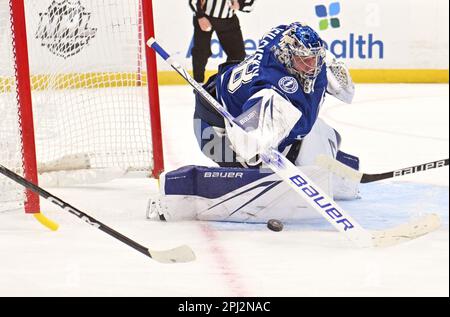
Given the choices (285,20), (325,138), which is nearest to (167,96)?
(285,20)

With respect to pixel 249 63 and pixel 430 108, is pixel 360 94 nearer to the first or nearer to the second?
pixel 430 108

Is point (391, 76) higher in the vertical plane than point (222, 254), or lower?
lower

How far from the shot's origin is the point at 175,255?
245cm

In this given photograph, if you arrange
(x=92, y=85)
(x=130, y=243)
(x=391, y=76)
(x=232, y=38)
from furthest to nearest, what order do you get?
(x=391, y=76) < (x=232, y=38) < (x=92, y=85) < (x=130, y=243)

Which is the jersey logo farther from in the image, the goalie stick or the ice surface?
the ice surface

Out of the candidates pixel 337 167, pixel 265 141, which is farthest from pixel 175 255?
pixel 337 167

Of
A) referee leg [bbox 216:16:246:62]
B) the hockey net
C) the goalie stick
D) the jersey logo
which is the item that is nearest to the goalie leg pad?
the goalie stick

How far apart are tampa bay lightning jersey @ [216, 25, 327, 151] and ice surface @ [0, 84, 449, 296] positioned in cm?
33

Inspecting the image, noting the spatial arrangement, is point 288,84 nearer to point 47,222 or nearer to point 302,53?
point 302,53

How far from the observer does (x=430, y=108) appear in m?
5.90

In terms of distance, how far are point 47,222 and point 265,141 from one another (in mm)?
711

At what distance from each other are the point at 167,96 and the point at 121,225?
11.9ft

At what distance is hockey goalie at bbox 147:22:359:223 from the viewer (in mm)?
2736

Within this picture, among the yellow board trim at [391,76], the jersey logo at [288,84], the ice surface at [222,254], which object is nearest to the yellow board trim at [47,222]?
the ice surface at [222,254]
